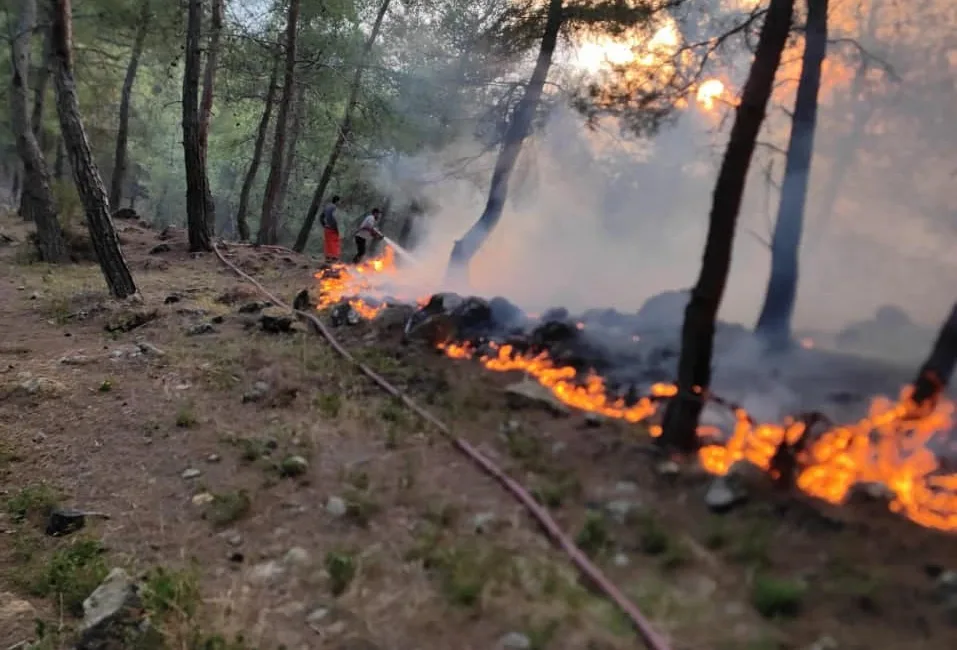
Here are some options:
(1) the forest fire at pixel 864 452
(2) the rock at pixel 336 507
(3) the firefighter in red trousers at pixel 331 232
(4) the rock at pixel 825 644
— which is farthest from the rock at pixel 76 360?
(4) the rock at pixel 825 644

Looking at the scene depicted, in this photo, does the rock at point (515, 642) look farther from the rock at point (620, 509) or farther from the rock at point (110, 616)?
the rock at point (110, 616)

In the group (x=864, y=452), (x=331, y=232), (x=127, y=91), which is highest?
(x=127, y=91)

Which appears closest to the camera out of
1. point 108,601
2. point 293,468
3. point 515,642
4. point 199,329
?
point 515,642

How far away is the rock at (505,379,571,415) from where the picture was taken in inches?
223

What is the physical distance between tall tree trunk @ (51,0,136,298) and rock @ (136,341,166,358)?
2.42 m

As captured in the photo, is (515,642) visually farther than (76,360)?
No

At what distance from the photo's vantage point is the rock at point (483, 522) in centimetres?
416

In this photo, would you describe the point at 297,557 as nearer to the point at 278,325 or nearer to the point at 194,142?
the point at 278,325

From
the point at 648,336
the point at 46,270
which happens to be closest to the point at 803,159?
the point at 648,336

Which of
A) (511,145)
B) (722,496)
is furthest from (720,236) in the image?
(511,145)

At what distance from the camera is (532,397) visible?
5.83 meters

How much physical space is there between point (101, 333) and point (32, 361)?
46.6 inches

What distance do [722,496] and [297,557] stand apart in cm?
264

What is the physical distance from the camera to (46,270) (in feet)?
41.5
